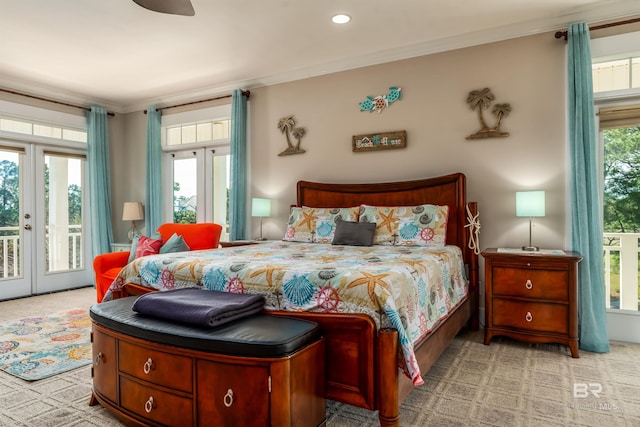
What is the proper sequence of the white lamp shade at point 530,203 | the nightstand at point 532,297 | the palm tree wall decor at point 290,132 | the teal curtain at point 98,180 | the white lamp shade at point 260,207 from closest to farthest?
the nightstand at point 532,297 < the white lamp shade at point 530,203 < the white lamp shade at point 260,207 < the palm tree wall decor at point 290,132 < the teal curtain at point 98,180

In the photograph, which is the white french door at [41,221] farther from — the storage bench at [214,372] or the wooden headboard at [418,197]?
the storage bench at [214,372]

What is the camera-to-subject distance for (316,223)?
13.3 feet

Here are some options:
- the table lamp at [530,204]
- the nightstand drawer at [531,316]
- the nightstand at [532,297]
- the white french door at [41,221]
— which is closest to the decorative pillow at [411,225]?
the nightstand at [532,297]

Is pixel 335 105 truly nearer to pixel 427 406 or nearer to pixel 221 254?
pixel 221 254

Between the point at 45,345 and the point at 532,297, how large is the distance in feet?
12.6

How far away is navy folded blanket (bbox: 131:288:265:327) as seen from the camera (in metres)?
1.83

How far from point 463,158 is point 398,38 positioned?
1.31 m

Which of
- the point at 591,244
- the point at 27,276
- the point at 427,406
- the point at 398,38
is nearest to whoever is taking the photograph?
the point at 427,406

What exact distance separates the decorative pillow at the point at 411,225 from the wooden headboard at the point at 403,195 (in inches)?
7.5

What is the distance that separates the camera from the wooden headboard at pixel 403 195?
3715 millimetres

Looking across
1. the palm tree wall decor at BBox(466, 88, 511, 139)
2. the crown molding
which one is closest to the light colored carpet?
the palm tree wall decor at BBox(466, 88, 511, 139)

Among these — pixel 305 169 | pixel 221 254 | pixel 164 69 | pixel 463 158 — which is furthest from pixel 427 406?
pixel 164 69

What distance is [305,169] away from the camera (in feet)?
15.7

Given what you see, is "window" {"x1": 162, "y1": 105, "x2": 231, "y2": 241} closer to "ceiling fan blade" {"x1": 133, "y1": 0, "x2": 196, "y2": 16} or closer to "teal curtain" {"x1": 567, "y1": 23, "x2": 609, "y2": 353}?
"ceiling fan blade" {"x1": 133, "y1": 0, "x2": 196, "y2": 16}
